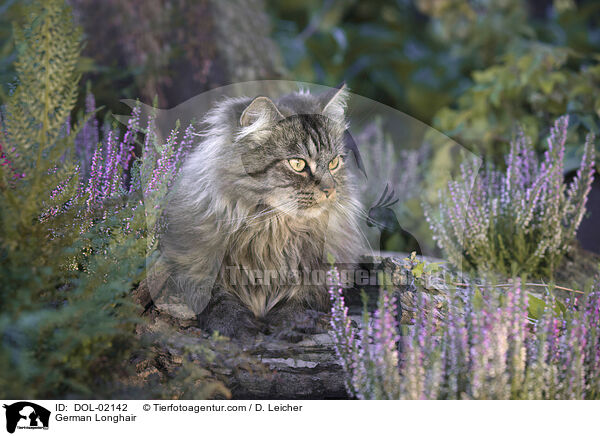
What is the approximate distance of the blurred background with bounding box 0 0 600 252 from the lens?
113 inches

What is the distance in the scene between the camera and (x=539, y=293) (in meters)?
2.04

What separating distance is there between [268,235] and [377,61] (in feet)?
10.4

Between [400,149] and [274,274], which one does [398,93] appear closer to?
[400,149]

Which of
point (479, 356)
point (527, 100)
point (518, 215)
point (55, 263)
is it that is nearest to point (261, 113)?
point (55, 263)

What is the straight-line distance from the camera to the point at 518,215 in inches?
85.7

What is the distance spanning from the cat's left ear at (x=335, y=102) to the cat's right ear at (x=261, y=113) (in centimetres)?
21

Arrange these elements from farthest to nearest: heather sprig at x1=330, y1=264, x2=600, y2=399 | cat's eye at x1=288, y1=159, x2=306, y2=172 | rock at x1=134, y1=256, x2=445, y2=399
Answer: cat's eye at x1=288, y1=159, x2=306, y2=172, rock at x1=134, y1=256, x2=445, y2=399, heather sprig at x1=330, y1=264, x2=600, y2=399

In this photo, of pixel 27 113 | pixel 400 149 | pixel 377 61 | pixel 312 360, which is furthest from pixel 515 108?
pixel 27 113

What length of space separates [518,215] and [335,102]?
1.03m

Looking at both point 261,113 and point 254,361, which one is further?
point 261,113

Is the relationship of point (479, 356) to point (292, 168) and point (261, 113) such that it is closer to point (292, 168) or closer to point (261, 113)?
point (292, 168)

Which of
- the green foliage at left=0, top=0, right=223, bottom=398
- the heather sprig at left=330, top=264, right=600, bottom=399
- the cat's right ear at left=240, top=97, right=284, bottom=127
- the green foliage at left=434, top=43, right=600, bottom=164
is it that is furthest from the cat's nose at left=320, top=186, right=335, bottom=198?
the green foliage at left=434, top=43, right=600, bottom=164
